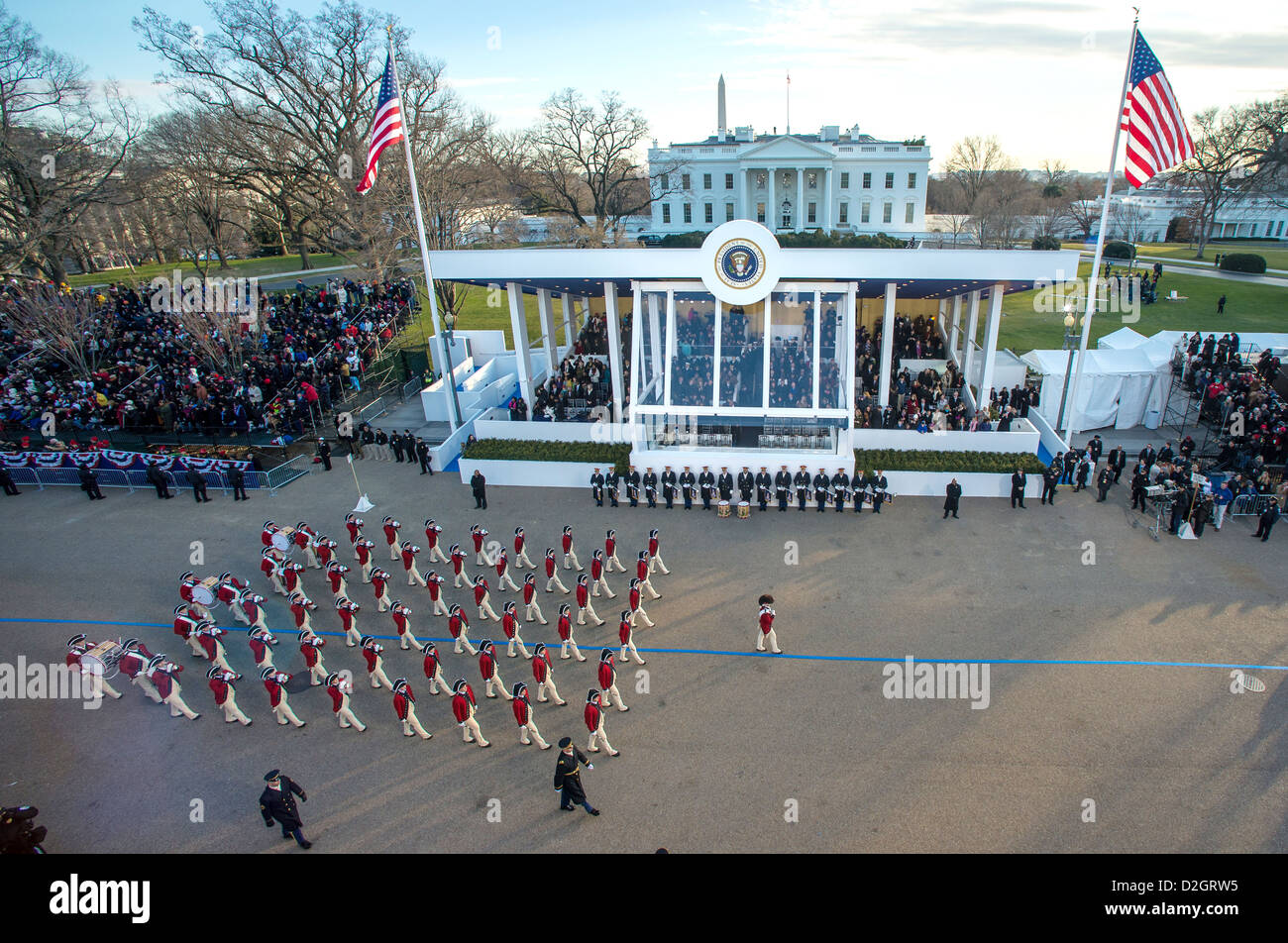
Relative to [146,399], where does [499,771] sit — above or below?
below

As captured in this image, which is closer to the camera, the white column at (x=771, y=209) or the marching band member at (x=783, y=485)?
the marching band member at (x=783, y=485)

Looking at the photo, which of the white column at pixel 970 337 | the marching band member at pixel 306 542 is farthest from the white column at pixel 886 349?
the marching band member at pixel 306 542

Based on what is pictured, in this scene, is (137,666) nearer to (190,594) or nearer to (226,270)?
(190,594)

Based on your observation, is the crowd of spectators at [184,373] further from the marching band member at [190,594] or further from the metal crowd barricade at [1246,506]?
the metal crowd barricade at [1246,506]

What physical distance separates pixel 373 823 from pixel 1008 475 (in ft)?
52.0

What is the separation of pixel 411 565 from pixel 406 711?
462 centimetres

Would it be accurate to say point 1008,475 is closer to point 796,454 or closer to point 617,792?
point 796,454

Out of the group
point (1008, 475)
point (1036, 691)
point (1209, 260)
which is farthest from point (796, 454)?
point (1209, 260)

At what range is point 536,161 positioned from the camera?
49.9m

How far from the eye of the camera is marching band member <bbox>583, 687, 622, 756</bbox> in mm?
8711

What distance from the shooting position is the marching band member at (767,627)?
1077cm

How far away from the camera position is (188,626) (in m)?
11.3

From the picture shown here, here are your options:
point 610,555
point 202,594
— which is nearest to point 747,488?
point 610,555

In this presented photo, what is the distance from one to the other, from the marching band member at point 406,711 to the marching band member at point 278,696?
1628mm
